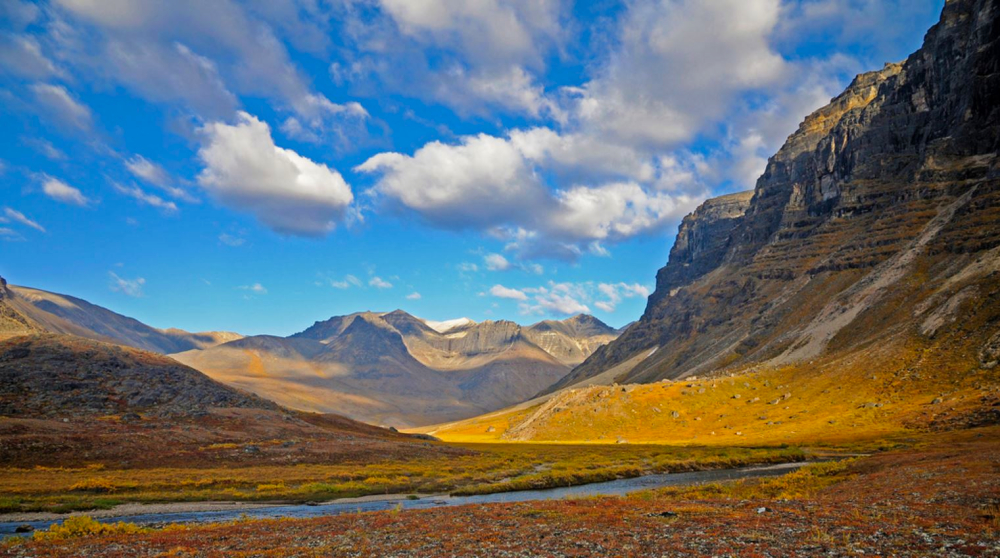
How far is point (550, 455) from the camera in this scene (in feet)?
316

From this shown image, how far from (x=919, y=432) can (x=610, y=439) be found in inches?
2409

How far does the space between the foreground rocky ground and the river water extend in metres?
9.29

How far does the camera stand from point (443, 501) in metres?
55.2

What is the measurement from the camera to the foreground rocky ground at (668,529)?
2220cm

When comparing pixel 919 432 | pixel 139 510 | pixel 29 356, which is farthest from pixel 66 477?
pixel 919 432

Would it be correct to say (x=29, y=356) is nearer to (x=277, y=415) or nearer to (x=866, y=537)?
(x=277, y=415)

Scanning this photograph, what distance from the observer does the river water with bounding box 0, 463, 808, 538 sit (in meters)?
44.0

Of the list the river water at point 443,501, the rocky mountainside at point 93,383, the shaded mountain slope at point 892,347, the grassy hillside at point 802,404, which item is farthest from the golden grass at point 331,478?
the rocky mountainside at point 93,383

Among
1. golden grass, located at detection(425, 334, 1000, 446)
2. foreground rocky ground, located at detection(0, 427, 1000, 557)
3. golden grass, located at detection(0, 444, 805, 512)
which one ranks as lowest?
golden grass, located at detection(0, 444, 805, 512)

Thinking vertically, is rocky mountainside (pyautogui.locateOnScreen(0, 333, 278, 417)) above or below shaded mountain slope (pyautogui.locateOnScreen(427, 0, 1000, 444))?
below

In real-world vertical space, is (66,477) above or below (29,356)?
below

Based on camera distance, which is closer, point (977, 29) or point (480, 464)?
point (480, 464)

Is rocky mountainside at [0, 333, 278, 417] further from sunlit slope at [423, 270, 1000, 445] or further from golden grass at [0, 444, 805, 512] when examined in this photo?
sunlit slope at [423, 270, 1000, 445]

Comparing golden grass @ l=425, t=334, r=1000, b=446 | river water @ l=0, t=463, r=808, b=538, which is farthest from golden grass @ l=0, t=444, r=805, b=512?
golden grass @ l=425, t=334, r=1000, b=446
